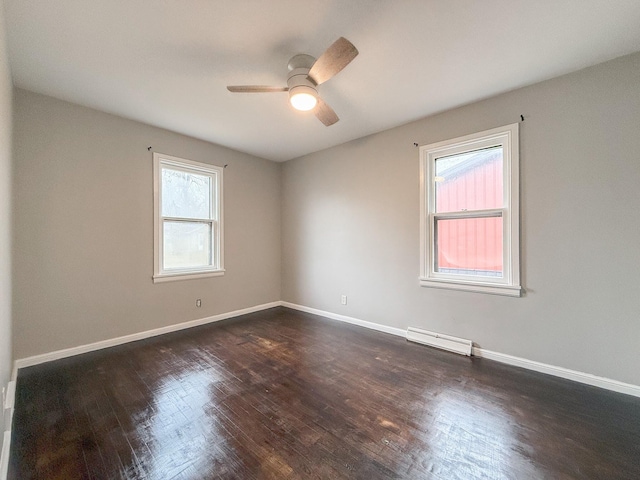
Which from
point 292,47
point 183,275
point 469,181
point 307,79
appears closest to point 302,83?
point 307,79

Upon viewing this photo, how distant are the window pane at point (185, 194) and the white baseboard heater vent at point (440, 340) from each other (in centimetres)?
337

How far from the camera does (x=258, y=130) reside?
350 centimetres

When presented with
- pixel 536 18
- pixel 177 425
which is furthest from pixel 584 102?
pixel 177 425

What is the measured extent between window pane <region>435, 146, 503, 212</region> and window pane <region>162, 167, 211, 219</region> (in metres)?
3.30

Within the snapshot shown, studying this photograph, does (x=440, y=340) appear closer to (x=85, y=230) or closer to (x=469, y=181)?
(x=469, y=181)

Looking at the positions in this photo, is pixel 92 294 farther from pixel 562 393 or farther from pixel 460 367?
pixel 562 393

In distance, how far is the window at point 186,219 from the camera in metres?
3.46

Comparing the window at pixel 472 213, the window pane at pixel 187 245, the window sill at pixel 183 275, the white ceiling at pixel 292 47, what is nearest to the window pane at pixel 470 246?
the window at pixel 472 213

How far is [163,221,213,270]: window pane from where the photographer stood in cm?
362

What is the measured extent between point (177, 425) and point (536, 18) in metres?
3.64

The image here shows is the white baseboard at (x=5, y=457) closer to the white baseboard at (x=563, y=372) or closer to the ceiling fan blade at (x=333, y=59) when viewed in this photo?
the ceiling fan blade at (x=333, y=59)

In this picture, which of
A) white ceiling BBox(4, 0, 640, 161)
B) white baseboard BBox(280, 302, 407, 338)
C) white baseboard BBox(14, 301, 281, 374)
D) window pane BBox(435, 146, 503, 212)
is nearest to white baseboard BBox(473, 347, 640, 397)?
white baseboard BBox(280, 302, 407, 338)

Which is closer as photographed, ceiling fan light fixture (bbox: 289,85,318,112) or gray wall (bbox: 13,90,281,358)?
→ ceiling fan light fixture (bbox: 289,85,318,112)

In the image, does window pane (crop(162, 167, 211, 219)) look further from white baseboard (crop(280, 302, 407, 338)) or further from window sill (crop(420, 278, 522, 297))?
window sill (crop(420, 278, 522, 297))
